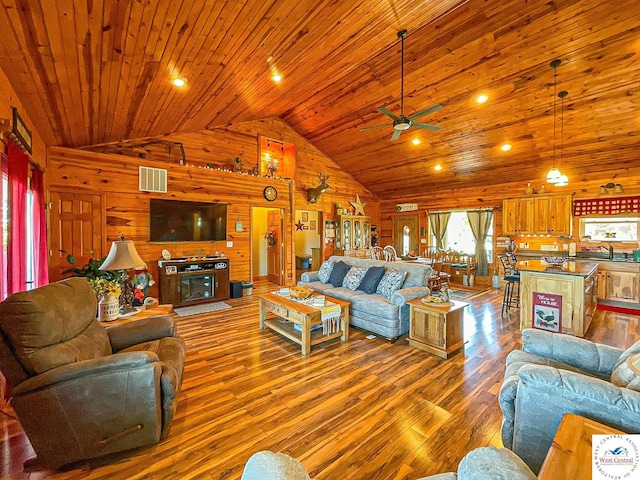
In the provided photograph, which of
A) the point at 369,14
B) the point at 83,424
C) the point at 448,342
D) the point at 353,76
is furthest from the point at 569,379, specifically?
the point at 353,76

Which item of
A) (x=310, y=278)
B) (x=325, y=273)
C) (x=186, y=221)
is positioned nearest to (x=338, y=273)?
(x=325, y=273)

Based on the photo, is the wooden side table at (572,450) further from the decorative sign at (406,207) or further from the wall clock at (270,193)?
the decorative sign at (406,207)

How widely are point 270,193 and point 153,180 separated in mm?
2565

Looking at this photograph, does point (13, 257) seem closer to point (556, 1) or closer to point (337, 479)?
point (337, 479)

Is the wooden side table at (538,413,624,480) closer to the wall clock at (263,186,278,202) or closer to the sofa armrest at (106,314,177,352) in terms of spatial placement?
the sofa armrest at (106,314,177,352)

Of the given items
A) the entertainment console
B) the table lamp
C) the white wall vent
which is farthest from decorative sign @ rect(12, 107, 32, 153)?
the entertainment console

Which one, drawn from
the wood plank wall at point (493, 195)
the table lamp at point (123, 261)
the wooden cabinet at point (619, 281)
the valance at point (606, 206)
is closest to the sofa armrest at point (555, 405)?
the table lamp at point (123, 261)

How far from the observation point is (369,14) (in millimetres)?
2984

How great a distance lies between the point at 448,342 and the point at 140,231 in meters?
5.51

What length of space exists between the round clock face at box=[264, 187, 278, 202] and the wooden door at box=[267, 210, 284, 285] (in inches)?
23.2

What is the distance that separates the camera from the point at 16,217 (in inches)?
96.2

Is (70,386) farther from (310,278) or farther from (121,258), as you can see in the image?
(310,278)

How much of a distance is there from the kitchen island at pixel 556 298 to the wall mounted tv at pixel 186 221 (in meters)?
5.64

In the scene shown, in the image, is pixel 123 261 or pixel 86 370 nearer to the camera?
pixel 86 370
